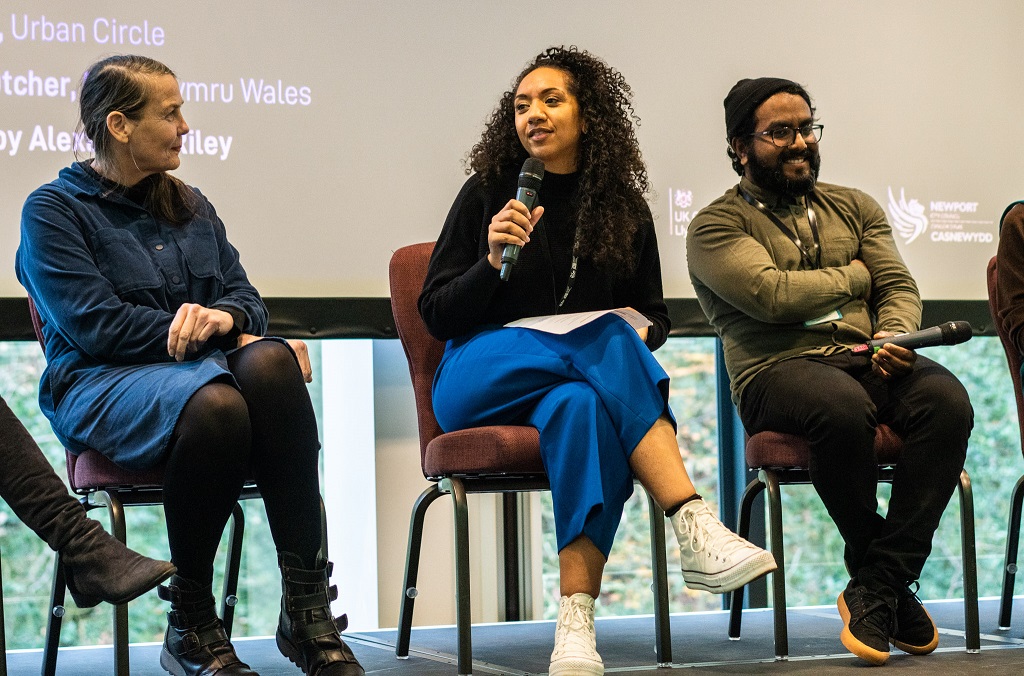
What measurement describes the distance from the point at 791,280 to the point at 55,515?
1500 millimetres

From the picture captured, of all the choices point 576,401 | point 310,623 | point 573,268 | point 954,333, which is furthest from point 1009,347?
point 310,623

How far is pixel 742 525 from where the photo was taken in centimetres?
254

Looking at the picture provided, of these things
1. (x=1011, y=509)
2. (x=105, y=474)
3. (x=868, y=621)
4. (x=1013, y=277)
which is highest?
(x=1013, y=277)

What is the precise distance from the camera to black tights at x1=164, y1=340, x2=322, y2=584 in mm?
1875

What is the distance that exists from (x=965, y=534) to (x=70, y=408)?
1802 mm

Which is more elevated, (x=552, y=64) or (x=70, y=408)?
(x=552, y=64)

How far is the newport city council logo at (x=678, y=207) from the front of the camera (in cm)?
321

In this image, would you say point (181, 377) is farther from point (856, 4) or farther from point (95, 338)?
point (856, 4)

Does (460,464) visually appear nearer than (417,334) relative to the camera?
Yes

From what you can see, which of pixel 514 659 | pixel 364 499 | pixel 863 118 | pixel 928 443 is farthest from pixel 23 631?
pixel 863 118

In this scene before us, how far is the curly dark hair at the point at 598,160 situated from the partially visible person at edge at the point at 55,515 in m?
1.05

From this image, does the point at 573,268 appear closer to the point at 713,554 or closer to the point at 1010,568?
the point at 713,554

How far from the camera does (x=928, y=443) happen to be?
229 centimetres

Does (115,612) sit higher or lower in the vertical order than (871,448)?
lower
